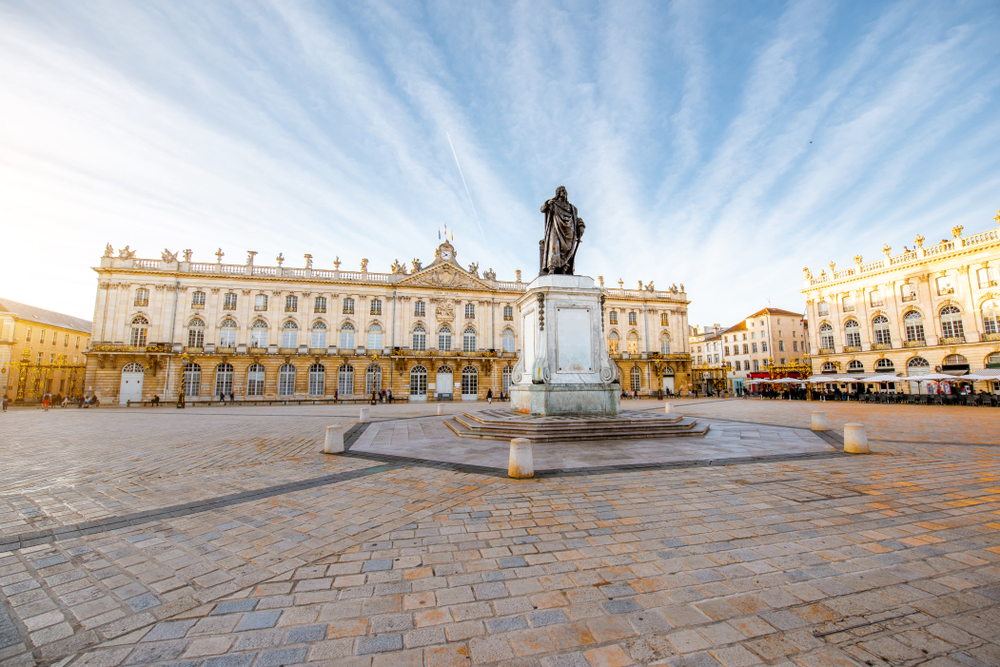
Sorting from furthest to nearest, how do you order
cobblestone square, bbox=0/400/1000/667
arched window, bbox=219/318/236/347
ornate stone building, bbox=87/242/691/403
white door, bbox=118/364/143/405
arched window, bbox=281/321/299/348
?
arched window, bbox=281/321/299/348, arched window, bbox=219/318/236/347, ornate stone building, bbox=87/242/691/403, white door, bbox=118/364/143/405, cobblestone square, bbox=0/400/1000/667

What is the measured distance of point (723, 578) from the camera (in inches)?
117

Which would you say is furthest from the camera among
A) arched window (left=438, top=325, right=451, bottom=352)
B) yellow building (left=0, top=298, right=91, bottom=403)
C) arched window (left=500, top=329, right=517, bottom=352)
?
arched window (left=500, top=329, right=517, bottom=352)

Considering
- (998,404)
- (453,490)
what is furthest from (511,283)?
(453,490)

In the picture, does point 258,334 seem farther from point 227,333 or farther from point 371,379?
point 371,379

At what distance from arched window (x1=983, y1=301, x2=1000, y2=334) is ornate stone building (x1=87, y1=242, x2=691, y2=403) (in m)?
26.2

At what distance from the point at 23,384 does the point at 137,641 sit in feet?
184

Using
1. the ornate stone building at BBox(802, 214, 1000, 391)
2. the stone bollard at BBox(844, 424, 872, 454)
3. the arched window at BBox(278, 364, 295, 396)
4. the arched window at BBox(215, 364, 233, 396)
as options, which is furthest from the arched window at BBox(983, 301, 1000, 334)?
the arched window at BBox(215, 364, 233, 396)

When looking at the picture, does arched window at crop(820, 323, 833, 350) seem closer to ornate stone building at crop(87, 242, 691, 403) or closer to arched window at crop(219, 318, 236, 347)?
ornate stone building at crop(87, 242, 691, 403)

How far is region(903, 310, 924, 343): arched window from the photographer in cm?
3525

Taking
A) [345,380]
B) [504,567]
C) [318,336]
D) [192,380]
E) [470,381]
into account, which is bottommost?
[504,567]

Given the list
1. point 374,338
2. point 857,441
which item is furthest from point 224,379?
point 857,441

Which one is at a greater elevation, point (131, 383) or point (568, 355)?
point (568, 355)

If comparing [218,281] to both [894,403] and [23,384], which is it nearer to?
[23,384]

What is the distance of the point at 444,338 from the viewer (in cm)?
4122
